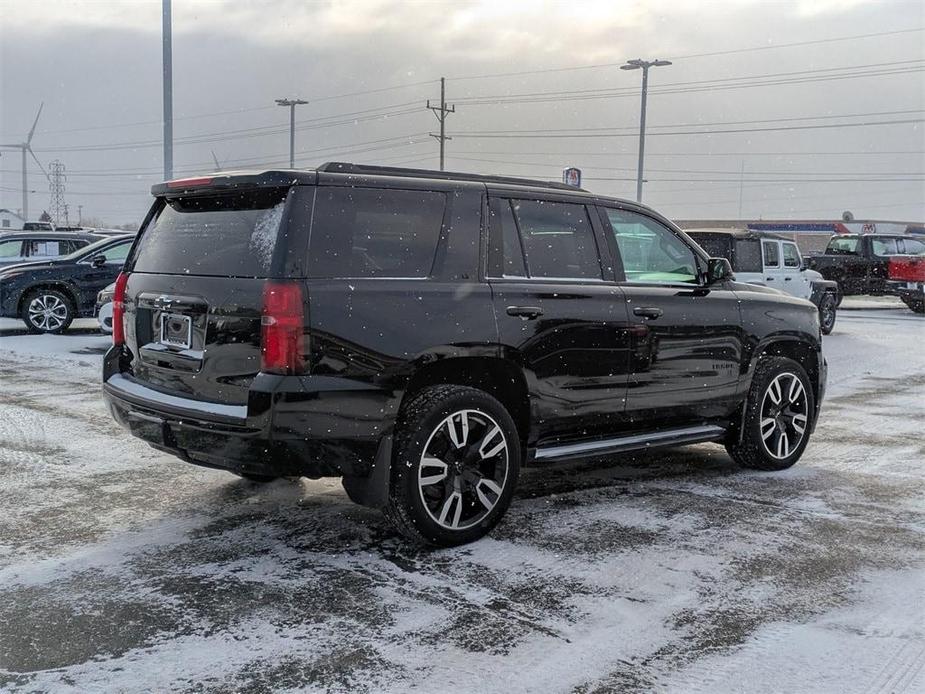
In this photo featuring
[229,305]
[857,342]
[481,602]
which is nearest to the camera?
[481,602]

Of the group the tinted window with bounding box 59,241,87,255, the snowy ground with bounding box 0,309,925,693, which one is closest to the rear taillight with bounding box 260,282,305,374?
the snowy ground with bounding box 0,309,925,693

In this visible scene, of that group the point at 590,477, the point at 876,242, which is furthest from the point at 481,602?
the point at 876,242

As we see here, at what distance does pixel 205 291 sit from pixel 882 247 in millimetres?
24140

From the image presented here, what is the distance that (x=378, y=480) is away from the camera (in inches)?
174

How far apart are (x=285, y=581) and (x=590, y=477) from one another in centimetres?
259

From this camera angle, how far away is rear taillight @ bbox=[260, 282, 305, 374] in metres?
4.14

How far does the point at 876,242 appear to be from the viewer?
25172 millimetres

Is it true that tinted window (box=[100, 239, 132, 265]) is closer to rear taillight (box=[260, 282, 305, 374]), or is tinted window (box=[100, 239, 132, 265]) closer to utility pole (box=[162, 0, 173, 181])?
utility pole (box=[162, 0, 173, 181])

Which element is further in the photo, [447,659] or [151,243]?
[151,243]

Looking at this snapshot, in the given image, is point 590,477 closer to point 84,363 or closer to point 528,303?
point 528,303

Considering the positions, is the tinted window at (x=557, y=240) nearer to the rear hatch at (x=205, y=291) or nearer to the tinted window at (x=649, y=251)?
the tinted window at (x=649, y=251)

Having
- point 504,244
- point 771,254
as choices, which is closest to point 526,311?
point 504,244

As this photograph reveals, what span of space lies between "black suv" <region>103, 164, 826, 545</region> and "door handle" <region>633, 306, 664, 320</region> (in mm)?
11

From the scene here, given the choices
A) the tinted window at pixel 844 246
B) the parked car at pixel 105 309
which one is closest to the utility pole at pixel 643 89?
the tinted window at pixel 844 246
